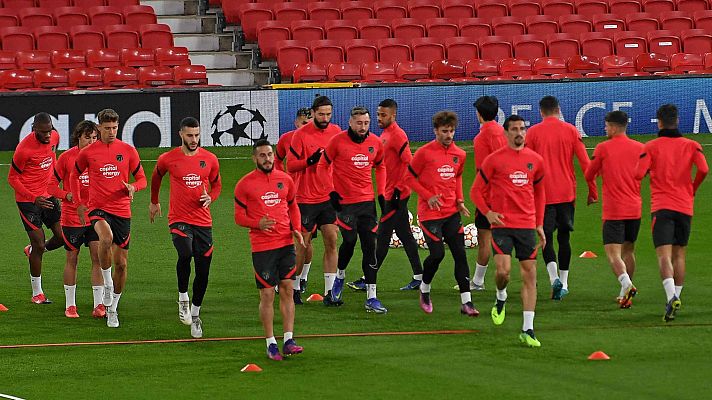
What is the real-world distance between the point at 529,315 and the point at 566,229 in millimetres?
2428

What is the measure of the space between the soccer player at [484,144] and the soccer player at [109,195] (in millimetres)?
3722

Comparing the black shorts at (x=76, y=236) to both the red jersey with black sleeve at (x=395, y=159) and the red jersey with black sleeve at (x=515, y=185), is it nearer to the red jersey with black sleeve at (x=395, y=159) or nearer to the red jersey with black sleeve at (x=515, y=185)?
the red jersey with black sleeve at (x=395, y=159)

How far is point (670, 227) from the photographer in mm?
12992

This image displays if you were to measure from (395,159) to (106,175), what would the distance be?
124 inches

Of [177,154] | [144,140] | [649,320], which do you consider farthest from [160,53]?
[649,320]

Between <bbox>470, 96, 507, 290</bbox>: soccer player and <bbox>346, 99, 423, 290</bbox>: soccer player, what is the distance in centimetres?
76

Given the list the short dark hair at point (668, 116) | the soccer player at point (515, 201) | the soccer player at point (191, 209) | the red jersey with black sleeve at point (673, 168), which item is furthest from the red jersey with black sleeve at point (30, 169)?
the short dark hair at point (668, 116)

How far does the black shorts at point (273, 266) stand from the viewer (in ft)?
38.8

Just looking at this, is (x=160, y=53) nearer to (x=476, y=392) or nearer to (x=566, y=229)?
(x=566, y=229)

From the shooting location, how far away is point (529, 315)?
1203cm

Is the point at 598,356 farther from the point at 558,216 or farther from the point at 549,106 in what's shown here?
the point at 549,106

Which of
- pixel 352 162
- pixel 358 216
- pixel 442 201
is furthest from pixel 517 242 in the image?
pixel 352 162

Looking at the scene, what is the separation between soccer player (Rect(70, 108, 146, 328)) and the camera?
13.6m

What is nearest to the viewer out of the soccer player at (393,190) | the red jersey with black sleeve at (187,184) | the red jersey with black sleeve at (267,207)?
the red jersey with black sleeve at (267,207)
